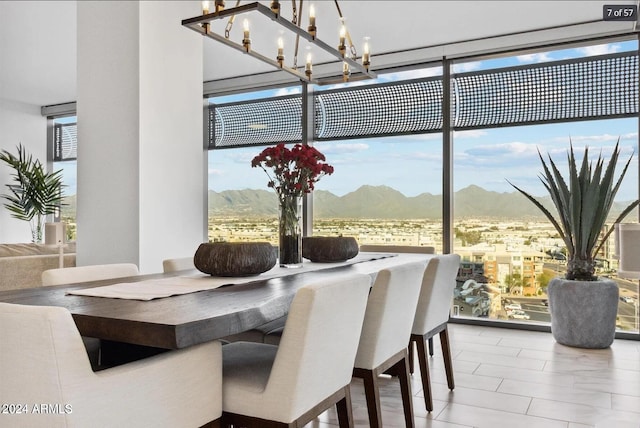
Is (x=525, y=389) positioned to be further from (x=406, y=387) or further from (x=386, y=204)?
(x=386, y=204)

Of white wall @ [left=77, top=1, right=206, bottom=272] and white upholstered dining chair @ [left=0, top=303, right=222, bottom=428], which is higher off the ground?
white wall @ [left=77, top=1, right=206, bottom=272]

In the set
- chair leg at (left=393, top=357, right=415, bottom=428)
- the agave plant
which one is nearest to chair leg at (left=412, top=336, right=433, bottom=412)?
chair leg at (left=393, top=357, right=415, bottom=428)

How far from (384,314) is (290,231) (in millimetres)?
812

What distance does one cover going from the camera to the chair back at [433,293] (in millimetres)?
2738

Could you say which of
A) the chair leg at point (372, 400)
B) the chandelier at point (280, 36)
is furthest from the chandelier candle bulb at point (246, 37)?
the chair leg at point (372, 400)

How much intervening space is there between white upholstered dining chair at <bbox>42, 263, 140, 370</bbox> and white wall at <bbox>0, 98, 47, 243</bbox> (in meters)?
6.42

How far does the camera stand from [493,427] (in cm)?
255

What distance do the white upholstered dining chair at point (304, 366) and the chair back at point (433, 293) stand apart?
1.03 meters

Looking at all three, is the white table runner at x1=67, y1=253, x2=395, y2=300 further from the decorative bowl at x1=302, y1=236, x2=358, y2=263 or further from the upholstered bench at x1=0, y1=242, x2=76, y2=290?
the upholstered bench at x1=0, y1=242, x2=76, y2=290

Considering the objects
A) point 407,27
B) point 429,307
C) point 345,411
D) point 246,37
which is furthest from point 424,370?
point 407,27

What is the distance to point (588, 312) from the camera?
4.12 meters

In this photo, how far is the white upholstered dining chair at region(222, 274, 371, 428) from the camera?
1.48 meters

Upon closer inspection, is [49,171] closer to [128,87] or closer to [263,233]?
[263,233]

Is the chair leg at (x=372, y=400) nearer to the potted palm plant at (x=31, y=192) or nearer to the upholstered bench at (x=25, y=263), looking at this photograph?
the upholstered bench at (x=25, y=263)
